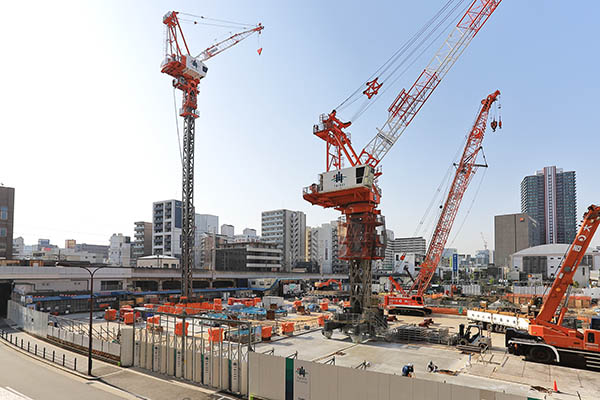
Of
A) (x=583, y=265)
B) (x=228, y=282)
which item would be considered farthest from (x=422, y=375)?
(x=583, y=265)

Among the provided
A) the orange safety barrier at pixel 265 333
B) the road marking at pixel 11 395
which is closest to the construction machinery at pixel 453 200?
the orange safety barrier at pixel 265 333

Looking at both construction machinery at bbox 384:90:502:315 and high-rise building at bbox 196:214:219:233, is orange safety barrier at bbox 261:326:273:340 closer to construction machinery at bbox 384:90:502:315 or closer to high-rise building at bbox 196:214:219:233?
construction machinery at bbox 384:90:502:315

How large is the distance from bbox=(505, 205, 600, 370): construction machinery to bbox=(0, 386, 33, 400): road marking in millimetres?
33590

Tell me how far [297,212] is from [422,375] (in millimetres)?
157529

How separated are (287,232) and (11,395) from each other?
512 ft

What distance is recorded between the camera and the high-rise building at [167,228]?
15094cm

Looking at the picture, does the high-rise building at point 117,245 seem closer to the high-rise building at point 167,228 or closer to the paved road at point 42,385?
the high-rise building at point 167,228

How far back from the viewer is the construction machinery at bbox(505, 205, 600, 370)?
93.1 feet

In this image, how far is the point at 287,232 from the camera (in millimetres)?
178750

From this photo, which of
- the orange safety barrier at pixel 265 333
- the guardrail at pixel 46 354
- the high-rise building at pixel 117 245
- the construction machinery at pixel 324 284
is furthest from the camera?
the high-rise building at pixel 117 245

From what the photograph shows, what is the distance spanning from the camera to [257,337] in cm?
3903

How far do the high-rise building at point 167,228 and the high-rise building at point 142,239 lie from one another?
486 inches

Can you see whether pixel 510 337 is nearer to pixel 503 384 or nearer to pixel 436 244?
pixel 503 384

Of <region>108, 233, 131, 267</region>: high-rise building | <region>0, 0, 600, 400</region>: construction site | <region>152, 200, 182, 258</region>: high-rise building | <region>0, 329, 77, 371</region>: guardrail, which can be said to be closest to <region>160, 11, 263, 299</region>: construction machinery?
<region>0, 0, 600, 400</region>: construction site
